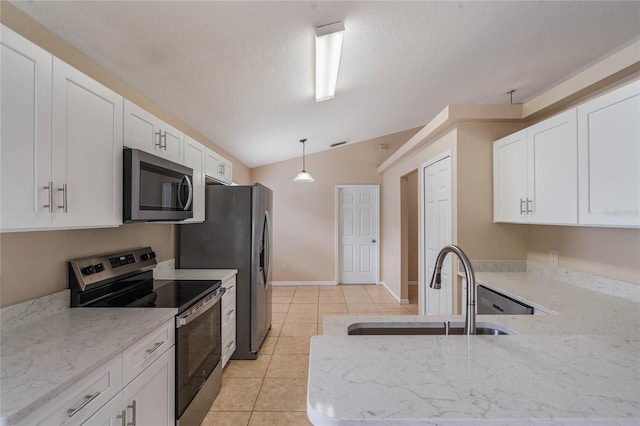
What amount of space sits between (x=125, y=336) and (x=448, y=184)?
2.84 m

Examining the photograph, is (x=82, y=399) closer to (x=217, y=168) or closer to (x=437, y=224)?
(x=217, y=168)

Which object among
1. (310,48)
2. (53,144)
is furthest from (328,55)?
(53,144)

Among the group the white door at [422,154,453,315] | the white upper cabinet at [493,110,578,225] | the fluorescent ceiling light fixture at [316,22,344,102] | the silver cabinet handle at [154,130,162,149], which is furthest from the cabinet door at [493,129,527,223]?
the silver cabinet handle at [154,130,162,149]

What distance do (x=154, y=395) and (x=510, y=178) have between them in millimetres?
2919

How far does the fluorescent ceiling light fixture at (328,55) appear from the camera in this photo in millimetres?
1871

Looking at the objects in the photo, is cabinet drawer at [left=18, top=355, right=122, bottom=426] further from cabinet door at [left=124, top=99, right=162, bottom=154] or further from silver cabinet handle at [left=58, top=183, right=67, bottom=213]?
cabinet door at [left=124, top=99, right=162, bottom=154]

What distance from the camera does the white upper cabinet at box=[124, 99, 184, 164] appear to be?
168 centimetres

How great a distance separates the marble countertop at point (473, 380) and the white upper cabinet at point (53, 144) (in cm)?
119

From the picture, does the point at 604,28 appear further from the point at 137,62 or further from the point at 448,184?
the point at 137,62

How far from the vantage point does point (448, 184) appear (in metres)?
2.93

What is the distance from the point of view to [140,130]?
1778mm

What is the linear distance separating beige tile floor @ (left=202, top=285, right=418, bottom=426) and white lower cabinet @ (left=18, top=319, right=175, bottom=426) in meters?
0.69

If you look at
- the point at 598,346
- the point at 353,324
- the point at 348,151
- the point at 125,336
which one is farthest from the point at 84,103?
the point at 348,151

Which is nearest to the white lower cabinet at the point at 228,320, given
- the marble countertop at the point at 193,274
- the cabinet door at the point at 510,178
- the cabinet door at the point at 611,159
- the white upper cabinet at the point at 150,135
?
the marble countertop at the point at 193,274
